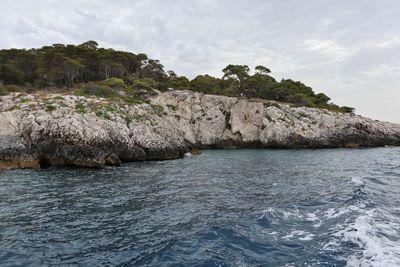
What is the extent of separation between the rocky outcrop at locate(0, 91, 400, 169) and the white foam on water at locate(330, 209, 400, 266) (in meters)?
25.3

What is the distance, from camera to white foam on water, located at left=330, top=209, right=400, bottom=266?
9.80 meters

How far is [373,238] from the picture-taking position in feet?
38.0

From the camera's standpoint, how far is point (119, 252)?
1090cm

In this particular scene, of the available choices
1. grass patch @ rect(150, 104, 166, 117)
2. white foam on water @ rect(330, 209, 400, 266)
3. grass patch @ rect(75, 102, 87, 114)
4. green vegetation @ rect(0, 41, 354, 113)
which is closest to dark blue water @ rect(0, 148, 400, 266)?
white foam on water @ rect(330, 209, 400, 266)

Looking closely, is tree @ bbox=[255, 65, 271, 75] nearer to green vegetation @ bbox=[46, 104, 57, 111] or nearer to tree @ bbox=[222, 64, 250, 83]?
tree @ bbox=[222, 64, 250, 83]

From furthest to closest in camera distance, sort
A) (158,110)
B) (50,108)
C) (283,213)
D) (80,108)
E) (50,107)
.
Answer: (158,110) → (80,108) → (50,107) → (50,108) → (283,213)

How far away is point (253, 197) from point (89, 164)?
19573mm

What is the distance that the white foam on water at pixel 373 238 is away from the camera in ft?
32.2

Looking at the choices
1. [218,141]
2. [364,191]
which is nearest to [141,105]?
[218,141]

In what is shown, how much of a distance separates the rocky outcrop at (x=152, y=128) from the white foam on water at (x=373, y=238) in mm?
25280

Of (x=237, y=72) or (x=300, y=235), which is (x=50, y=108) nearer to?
(x=300, y=235)

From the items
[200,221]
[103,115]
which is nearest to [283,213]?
[200,221]

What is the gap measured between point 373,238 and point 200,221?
692 centimetres

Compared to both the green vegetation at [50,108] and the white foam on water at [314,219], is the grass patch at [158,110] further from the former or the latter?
the white foam on water at [314,219]
